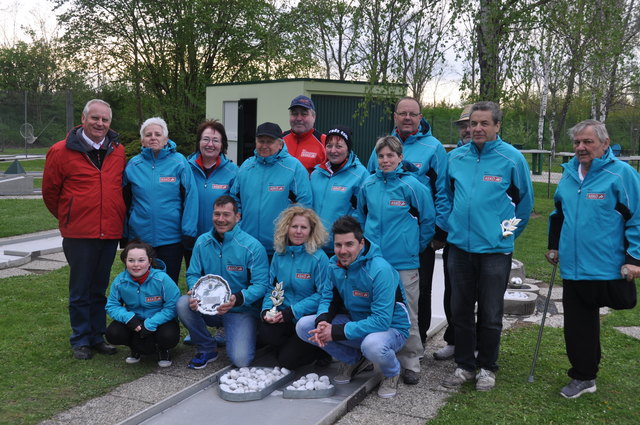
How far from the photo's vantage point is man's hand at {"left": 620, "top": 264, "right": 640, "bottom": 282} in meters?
4.05

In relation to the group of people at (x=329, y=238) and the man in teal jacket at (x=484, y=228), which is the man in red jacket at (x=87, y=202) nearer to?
the group of people at (x=329, y=238)

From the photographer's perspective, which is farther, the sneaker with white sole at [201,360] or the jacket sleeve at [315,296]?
the sneaker with white sole at [201,360]

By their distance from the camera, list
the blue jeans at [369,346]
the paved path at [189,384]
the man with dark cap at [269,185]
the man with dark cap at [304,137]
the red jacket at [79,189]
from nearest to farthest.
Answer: the paved path at [189,384] < the blue jeans at [369,346] < the red jacket at [79,189] < the man with dark cap at [269,185] < the man with dark cap at [304,137]

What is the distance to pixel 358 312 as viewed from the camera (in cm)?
455

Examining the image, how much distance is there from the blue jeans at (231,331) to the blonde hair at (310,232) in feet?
2.22

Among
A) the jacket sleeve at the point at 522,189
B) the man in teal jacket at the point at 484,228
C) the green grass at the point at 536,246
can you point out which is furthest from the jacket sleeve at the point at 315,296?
the green grass at the point at 536,246

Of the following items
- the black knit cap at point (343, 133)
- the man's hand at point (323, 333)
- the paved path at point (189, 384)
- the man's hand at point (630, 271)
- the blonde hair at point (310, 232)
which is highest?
the black knit cap at point (343, 133)

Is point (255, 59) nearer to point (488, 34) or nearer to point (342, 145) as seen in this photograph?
point (488, 34)

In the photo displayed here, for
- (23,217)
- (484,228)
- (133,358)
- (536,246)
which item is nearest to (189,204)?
(133,358)

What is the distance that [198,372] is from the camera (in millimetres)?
4883

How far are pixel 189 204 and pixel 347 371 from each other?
1859mm

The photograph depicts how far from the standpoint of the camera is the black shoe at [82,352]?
Result: 16.6 ft

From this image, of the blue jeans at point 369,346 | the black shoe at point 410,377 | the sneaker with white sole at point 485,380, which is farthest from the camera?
the black shoe at point 410,377

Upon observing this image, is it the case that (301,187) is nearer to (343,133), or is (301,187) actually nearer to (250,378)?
(343,133)
